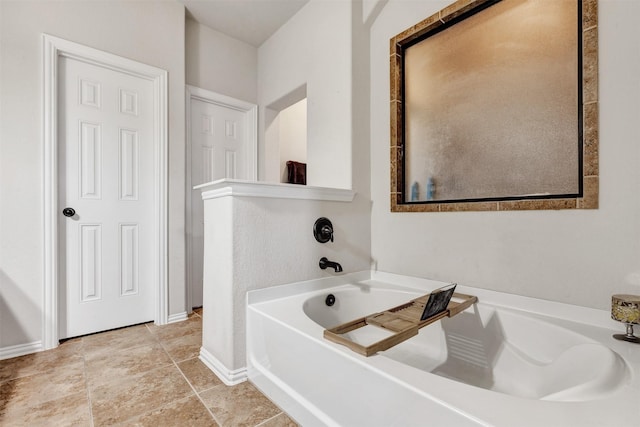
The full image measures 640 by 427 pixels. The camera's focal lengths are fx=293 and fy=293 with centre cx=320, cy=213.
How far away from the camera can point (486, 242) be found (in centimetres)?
161

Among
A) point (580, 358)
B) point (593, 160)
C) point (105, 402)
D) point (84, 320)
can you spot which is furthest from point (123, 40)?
point (580, 358)

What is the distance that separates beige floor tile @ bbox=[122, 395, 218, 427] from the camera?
3.94ft

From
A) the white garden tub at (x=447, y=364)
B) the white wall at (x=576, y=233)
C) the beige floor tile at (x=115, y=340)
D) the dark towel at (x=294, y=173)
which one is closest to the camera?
the white garden tub at (x=447, y=364)

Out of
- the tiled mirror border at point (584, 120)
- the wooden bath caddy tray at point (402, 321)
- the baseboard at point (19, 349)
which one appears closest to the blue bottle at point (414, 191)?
the tiled mirror border at point (584, 120)

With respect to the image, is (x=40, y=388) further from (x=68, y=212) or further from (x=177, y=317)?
(x=68, y=212)

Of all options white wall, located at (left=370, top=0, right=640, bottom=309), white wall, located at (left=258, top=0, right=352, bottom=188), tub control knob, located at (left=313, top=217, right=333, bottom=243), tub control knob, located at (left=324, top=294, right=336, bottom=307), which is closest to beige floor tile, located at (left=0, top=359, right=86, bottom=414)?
tub control knob, located at (left=324, top=294, right=336, bottom=307)

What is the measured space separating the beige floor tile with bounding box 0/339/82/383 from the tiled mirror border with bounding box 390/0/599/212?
227cm

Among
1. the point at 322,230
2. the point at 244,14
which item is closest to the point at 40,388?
the point at 322,230

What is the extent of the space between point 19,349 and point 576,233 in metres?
3.17

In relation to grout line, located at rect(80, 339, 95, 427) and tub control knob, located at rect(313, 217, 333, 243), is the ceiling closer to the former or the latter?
tub control knob, located at rect(313, 217, 333, 243)

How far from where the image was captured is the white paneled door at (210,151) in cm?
278

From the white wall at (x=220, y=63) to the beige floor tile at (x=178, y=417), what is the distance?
8.57 feet

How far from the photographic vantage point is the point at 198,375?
1567 mm

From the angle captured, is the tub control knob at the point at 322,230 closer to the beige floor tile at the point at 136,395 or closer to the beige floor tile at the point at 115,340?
the beige floor tile at the point at 136,395
